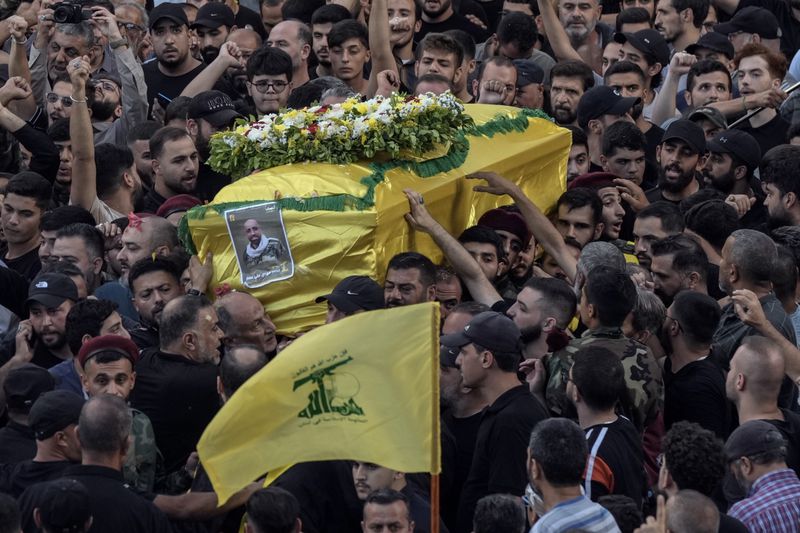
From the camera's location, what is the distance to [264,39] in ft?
48.5

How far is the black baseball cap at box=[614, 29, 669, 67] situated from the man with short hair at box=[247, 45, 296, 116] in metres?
2.63

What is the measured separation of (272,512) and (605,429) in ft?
5.37

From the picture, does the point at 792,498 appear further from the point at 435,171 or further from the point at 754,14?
the point at 754,14

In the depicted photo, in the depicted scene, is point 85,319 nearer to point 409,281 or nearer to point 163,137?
point 409,281

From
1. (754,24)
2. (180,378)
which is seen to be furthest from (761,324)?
(754,24)

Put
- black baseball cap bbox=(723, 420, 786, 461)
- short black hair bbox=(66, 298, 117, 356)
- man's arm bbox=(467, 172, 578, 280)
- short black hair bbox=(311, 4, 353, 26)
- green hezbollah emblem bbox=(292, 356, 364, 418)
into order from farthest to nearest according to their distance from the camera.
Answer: short black hair bbox=(311, 4, 353, 26)
man's arm bbox=(467, 172, 578, 280)
short black hair bbox=(66, 298, 117, 356)
black baseball cap bbox=(723, 420, 786, 461)
green hezbollah emblem bbox=(292, 356, 364, 418)

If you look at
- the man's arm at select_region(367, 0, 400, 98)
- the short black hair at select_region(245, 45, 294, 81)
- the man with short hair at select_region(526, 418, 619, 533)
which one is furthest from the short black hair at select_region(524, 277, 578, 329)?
the short black hair at select_region(245, 45, 294, 81)

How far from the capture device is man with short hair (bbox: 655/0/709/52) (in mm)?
13737

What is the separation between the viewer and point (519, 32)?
523 inches

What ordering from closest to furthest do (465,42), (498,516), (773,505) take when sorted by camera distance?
(498,516) < (773,505) < (465,42)

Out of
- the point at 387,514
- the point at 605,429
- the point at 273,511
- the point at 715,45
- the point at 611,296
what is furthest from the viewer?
the point at 715,45

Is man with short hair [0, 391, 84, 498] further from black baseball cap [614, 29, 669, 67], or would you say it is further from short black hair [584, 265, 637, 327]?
black baseball cap [614, 29, 669, 67]

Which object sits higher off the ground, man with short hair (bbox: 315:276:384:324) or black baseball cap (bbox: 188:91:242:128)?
man with short hair (bbox: 315:276:384:324)

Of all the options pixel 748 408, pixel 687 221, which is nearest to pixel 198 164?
pixel 687 221
